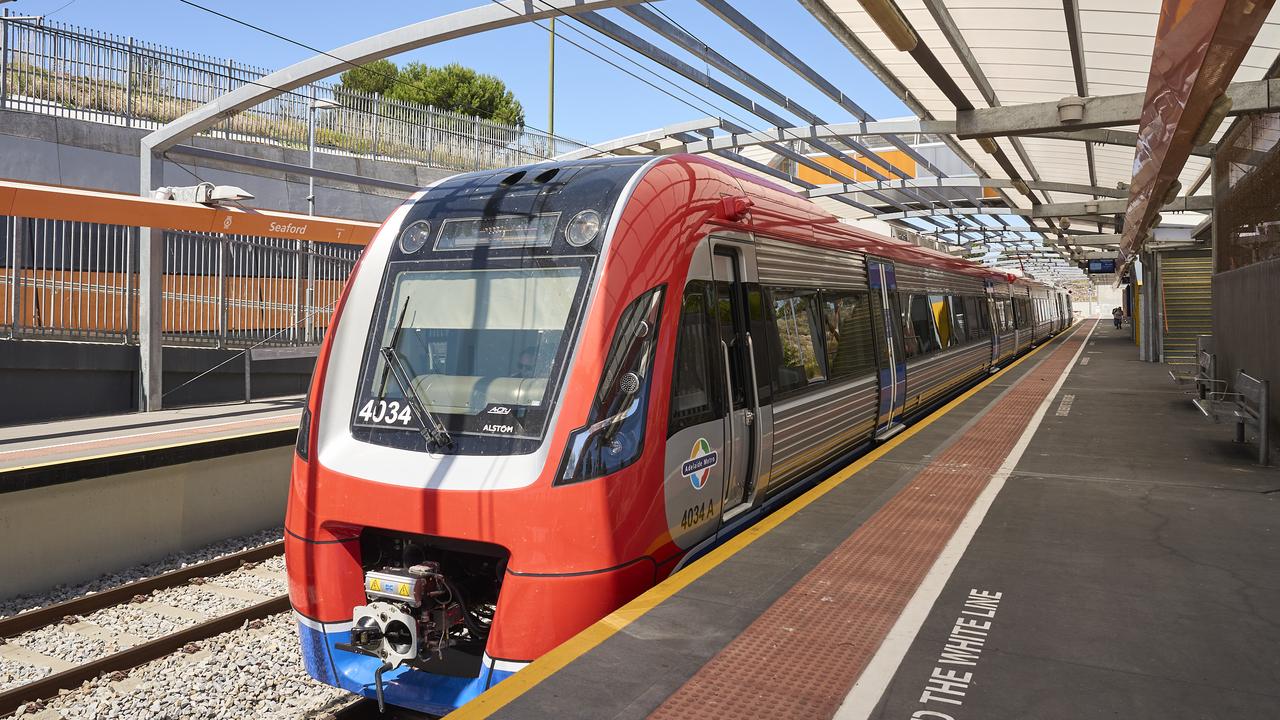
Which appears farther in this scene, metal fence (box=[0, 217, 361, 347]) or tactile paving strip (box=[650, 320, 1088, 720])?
metal fence (box=[0, 217, 361, 347])

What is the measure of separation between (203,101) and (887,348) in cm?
1601

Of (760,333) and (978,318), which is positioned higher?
(978,318)

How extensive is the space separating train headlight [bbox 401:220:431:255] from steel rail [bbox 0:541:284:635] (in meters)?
3.55

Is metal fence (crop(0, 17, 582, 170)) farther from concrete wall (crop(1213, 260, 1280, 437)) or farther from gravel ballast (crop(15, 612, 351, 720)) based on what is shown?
concrete wall (crop(1213, 260, 1280, 437))

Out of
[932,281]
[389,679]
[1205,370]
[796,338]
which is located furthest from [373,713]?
[1205,370]

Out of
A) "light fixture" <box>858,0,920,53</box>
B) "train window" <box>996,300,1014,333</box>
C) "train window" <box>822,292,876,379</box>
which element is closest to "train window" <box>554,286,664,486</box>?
"light fixture" <box>858,0,920,53</box>

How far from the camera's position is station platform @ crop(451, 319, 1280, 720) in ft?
11.8

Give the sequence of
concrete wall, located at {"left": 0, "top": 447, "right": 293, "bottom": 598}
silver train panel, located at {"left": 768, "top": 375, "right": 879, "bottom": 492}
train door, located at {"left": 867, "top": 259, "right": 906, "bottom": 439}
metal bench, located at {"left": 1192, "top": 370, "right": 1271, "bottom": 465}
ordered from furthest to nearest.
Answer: train door, located at {"left": 867, "top": 259, "right": 906, "bottom": 439}
metal bench, located at {"left": 1192, "top": 370, "right": 1271, "bottom": 465}
concrete wall, located at {"left": 0, "top": 447, "right": 293, "bottom": 598}
silver train panel, located at {"left": 768, "top": 375, "right": 879, "bottom": 492}

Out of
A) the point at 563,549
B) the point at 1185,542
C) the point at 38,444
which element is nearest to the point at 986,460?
the point at 1185,542

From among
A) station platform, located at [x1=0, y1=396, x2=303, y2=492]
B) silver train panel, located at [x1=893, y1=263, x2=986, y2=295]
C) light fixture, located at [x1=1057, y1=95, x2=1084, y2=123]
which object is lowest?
station platform, located at [x1=0, y1=396, x2=303, y2=492]

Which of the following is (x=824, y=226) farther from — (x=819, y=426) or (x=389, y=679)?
(x=389, y=679)

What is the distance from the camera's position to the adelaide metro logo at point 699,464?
5195 millimetres

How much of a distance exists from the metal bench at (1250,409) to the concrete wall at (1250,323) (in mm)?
163

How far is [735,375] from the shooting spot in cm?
592
